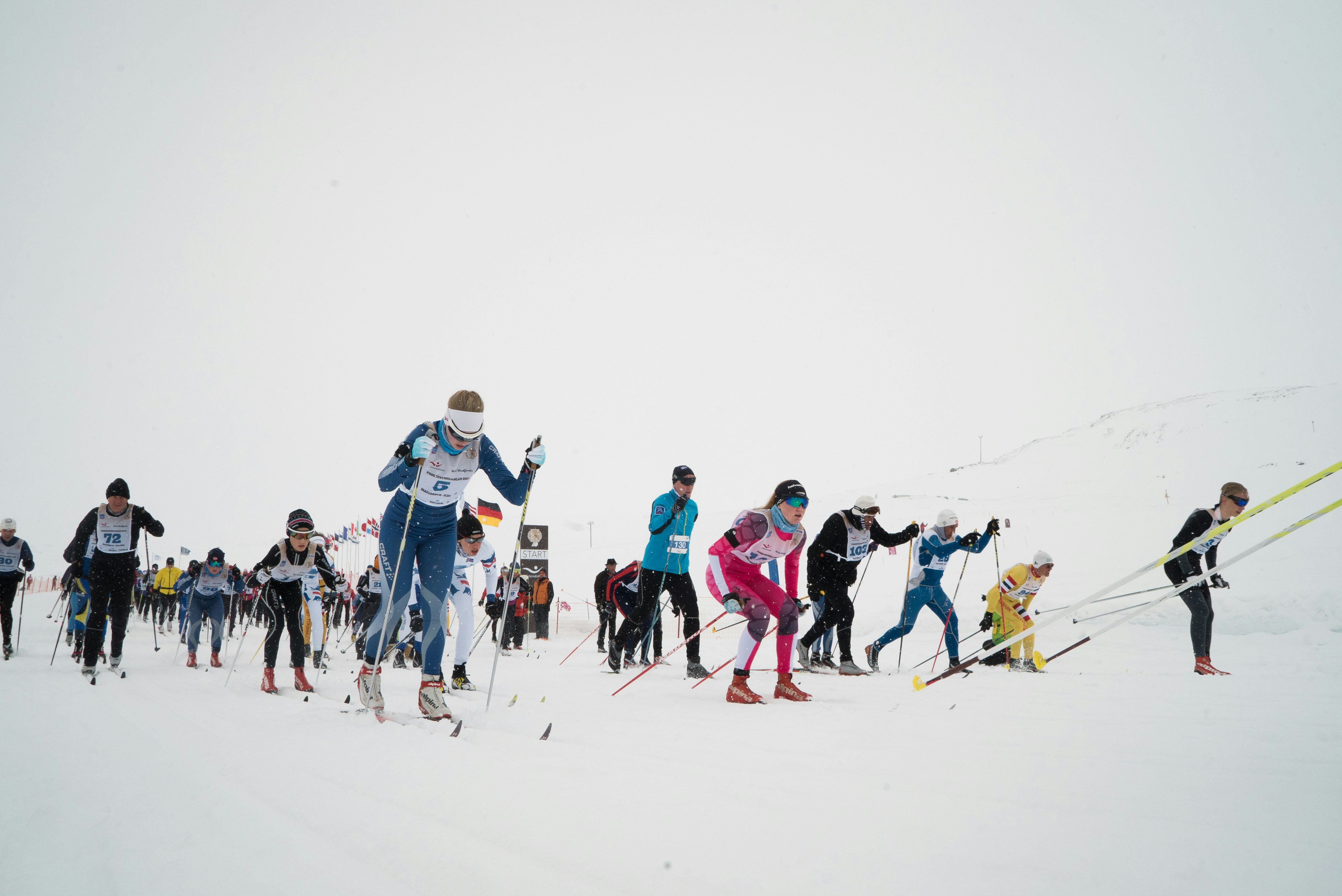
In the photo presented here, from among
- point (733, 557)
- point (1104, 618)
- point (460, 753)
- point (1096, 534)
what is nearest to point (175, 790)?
point (460, 753)

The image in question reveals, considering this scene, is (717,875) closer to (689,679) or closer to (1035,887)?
(1035,887)

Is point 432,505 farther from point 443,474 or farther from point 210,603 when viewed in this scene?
point 210,603

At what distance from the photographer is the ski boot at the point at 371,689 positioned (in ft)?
14.1

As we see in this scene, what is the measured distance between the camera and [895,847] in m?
1.86

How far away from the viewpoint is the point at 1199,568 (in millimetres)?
6266

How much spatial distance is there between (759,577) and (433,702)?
8.31ft

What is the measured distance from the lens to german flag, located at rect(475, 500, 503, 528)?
19808mm

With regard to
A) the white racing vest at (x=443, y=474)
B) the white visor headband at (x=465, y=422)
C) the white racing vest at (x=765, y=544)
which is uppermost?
the white visor headband at (x=465, y=422)

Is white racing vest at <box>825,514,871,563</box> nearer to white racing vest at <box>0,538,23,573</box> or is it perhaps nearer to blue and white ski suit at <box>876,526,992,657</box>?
blue and white ski suit at <box>876,526,992,657</box>

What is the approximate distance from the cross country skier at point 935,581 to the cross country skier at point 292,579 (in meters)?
5.98

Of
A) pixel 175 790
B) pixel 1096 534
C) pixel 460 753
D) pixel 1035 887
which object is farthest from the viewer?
pixel 1096 534

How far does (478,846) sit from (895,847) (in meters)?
1.14

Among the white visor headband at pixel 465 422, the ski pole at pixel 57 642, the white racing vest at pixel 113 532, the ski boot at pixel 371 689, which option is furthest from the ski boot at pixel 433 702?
the ski pole at pixel 57 642

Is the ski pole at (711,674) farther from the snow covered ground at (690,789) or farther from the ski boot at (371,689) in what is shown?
the ski boot at (371,689)
